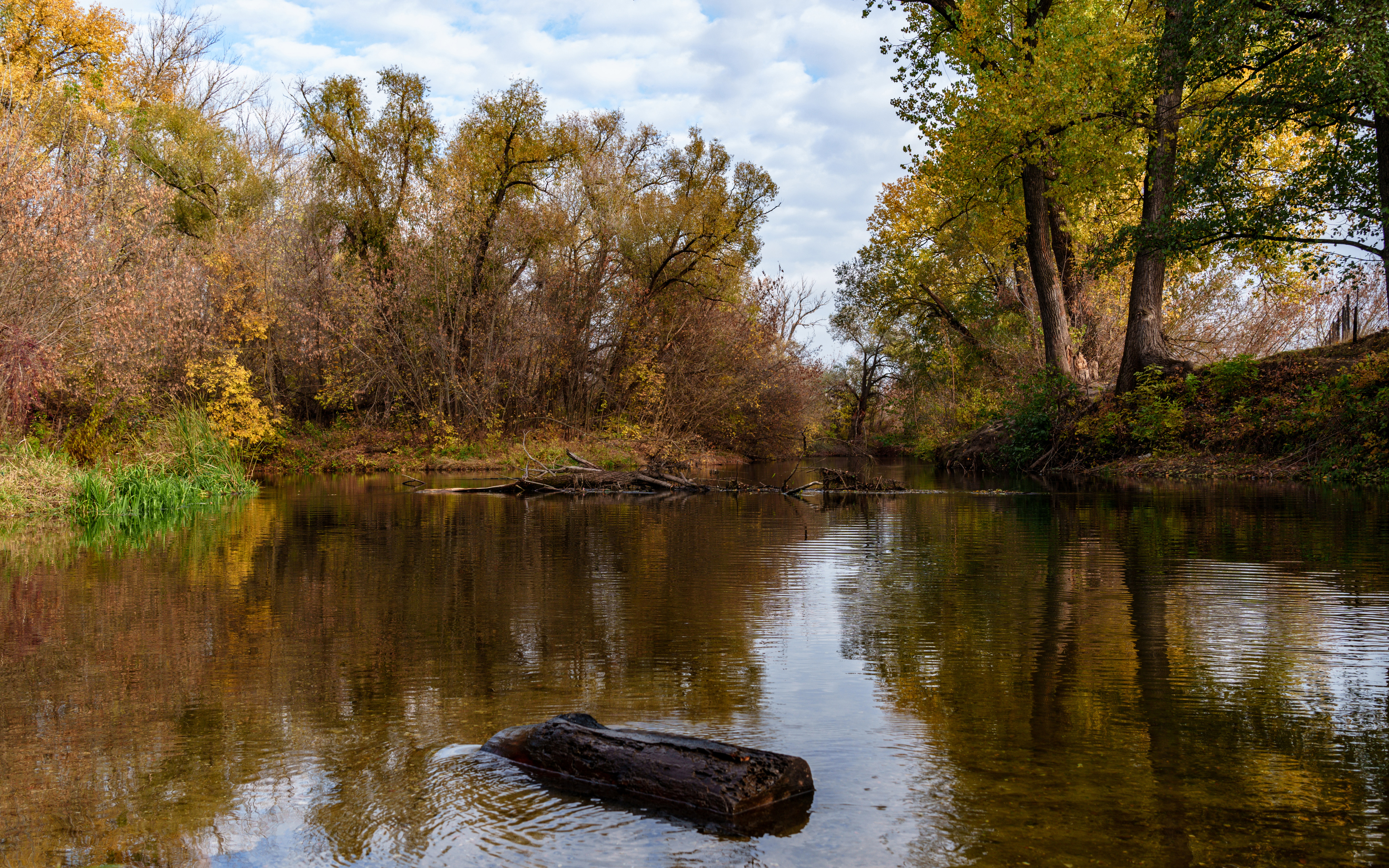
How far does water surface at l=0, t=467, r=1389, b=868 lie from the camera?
2.98 metres

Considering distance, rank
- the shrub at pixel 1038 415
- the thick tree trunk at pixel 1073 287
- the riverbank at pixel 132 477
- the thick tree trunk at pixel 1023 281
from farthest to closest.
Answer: the thick tree trunk at pixel 1023 281 → the thick tree trunk at pixel 1073 287 → the shrub at pixel 1038 415 → the riverbank at pixel 132 477

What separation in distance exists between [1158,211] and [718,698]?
20731mm

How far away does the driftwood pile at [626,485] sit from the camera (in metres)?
19.2

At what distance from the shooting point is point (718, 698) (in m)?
4.48

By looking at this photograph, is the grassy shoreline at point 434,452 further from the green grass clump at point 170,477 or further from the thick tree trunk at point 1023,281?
the thick tree trunk at point 1023,281

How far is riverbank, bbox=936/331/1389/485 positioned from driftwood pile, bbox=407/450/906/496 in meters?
6.28

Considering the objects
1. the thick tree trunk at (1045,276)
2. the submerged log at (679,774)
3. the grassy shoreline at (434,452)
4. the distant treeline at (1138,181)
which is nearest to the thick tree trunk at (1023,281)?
the distant treeline at (1138,181)

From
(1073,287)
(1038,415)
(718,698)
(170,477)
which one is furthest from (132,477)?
(1073,287)

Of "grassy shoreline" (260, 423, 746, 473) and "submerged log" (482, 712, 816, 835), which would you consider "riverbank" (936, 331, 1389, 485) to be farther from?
"submerged log" (482, 712, 816, 835)

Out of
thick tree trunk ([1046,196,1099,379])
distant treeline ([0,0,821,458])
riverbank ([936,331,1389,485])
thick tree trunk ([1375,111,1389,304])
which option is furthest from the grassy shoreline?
thick tree trunk ([1375,111,1389,304])

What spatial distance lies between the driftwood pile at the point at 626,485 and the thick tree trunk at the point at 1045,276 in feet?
24.8

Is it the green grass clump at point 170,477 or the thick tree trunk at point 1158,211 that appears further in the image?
the thick tree trunk at point 1158,211

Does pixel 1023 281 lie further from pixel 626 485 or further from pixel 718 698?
pixel 718 698

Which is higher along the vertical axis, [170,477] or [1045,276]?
[1045,276]
